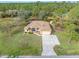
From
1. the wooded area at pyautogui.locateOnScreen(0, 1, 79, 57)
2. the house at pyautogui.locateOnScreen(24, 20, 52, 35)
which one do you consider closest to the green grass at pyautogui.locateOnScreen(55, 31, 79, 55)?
the wooded area at pyautogui.locateOnScreen(0, 1, 79, 57)

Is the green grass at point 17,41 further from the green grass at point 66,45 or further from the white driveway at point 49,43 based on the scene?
the green grass at point 66,45

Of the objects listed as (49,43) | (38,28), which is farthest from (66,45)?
(38,28)

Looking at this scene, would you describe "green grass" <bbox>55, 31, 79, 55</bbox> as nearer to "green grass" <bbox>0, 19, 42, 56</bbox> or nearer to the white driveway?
the white driveway

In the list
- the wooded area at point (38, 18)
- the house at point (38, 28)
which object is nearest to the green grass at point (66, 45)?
the wooded area at point (38, 18)

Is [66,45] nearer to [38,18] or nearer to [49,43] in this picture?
[49,43]

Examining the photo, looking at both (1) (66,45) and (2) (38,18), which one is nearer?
(1) (66,45)

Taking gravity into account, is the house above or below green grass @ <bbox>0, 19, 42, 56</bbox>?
above
